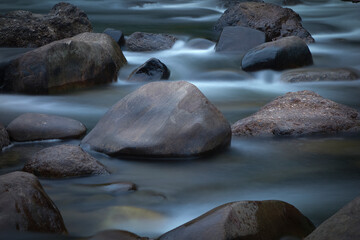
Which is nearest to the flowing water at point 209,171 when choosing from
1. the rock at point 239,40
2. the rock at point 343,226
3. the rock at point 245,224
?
the rock at point 245,224

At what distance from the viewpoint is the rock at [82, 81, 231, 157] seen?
175 inches

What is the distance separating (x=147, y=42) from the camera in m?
10.4

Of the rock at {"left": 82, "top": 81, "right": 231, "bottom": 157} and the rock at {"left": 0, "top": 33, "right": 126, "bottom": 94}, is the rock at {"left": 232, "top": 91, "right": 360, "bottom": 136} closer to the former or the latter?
the rock at {"left": 82, "top": 81, "right": 231, "bottom": 157}

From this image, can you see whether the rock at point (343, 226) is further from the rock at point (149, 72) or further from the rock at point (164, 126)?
the rock at point (149, 72)

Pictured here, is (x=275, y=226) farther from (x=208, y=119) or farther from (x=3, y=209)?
(x=208, y=119)

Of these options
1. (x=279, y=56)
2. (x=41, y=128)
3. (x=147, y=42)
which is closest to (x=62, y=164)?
(x=41, y=128)

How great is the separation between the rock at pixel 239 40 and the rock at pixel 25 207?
7.12 m

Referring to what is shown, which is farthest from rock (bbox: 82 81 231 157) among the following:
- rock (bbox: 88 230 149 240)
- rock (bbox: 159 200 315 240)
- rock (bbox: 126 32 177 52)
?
rock (bbox: 126 32 177 52)

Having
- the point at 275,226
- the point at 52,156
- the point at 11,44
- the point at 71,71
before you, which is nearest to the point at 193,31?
the point at 11,44

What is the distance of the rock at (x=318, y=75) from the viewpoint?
8.09m

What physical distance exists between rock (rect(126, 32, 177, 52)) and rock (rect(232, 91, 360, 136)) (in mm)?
5174

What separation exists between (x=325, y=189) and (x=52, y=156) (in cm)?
188

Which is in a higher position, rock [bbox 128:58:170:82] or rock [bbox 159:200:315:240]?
rock [bbox 159:200:315:240]

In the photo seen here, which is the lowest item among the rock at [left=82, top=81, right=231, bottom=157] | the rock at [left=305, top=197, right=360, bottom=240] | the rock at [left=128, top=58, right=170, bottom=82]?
the rock at [left=128, top=58, right=170, bottom=82]
